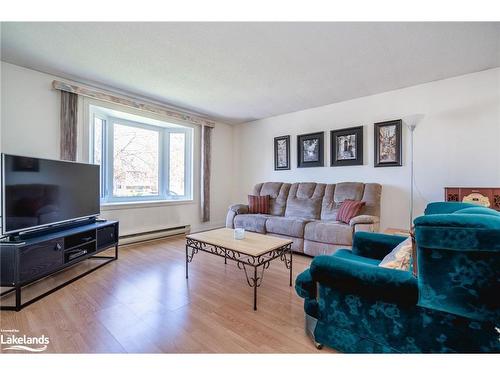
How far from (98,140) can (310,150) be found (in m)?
3.40

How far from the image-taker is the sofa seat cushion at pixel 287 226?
3070 mm

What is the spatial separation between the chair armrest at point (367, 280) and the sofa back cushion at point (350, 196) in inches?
82.5

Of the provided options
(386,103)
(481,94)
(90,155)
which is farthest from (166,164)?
(481,94)

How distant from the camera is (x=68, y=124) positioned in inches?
112

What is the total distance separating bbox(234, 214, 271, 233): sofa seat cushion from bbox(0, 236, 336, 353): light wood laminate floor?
95 cm

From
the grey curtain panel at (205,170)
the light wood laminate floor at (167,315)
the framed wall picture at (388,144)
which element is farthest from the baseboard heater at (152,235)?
the framed wall picture at (388,144)

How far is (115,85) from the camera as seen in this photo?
9.94 ft

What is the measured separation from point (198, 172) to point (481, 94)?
4218 mm

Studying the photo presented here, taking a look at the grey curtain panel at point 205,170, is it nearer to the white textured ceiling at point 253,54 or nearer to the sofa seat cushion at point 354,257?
the white textured ceiling at point 253,54

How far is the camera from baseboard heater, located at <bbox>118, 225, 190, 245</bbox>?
344 centimetres

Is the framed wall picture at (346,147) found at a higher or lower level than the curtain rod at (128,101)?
lower

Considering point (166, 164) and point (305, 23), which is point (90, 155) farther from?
point (305, 23)
